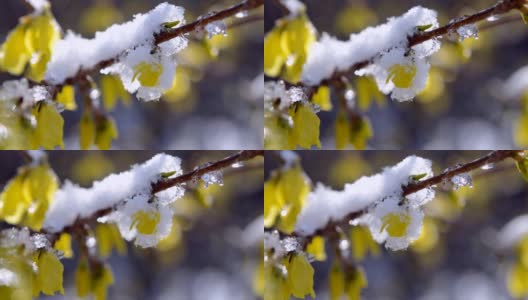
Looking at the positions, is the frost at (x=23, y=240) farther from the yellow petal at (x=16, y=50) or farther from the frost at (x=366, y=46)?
the frost at (x=366, y=46)

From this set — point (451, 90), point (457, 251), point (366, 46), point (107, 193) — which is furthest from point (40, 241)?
point (451, 90)

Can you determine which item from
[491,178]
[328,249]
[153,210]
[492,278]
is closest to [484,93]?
[491,178]

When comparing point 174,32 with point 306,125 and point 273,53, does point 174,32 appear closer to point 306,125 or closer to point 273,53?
point 273,53

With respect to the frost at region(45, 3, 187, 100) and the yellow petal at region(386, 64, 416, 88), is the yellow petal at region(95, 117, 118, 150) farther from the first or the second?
the yellow petal at region(386, 64, 416, 88)

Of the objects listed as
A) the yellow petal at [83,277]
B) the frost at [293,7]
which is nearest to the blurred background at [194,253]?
the yellow petal at [83,277]

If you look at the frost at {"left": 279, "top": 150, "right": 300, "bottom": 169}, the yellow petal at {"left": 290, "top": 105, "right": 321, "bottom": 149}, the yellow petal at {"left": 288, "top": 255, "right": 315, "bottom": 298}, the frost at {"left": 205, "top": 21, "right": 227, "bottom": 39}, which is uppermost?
the frost at {"left": 205, "top": 21, "right": 227, "bottom": 39}

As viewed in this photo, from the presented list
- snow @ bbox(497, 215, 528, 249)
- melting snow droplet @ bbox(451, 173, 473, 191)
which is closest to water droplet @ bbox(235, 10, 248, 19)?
melting snow droplet @ bbox(451, 173, 473, 191)
